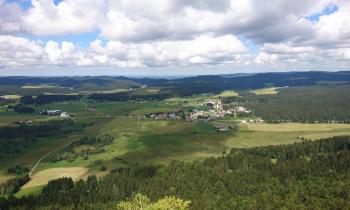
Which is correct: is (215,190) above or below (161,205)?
below

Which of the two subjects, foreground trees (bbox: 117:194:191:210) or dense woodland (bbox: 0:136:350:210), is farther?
dense woodland (bbox: 0:136:350:210)

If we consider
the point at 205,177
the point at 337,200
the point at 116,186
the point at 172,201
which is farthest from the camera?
the point at 205,177

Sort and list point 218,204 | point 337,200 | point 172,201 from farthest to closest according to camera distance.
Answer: point 218,204 → point 337,200 → point 172,201

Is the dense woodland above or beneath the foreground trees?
beneath

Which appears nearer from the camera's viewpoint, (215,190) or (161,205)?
(161,205)

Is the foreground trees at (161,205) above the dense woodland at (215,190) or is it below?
above

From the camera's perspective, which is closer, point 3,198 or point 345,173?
point 3,198

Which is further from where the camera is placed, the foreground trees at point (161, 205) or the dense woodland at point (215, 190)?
the dense woodland at point (215, 190)

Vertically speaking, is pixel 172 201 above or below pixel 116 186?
above

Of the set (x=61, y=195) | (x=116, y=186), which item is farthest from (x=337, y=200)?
(x=61, y=195)

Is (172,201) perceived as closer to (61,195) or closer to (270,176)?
(61,195)
